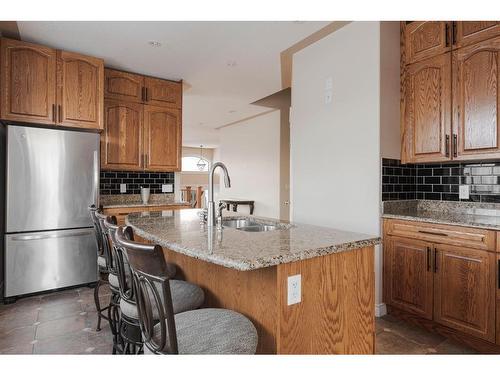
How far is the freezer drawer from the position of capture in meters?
3.07

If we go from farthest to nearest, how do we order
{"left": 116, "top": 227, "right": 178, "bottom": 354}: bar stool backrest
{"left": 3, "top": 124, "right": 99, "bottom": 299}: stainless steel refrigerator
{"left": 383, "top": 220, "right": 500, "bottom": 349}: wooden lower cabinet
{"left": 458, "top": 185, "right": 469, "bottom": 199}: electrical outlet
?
{"left": 3, "top": 124, "right": 99, "bottom": 299}: stainless steel refrigerator
{"left": 458, "top": 185, "right": 469, "bottom": 199}: electrical outlet
{"left": 383, "top": 220, "right": 500, "bottom": 349}: wooden lower cabinet
{"left": 116, "top": 227, "right": 178, "bottom": 354}: bar stool backrest

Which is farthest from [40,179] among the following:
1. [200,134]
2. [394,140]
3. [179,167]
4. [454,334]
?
[200,134]

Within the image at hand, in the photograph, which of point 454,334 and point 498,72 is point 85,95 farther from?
point 454,334

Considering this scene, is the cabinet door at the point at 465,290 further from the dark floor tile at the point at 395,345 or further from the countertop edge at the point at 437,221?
the dark floor tile at the point at 395,345

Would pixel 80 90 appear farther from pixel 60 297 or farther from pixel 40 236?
pixel 60 297

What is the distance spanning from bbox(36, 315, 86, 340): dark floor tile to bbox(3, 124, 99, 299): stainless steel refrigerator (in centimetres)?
78

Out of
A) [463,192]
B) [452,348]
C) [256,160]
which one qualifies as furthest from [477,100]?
[256,160]

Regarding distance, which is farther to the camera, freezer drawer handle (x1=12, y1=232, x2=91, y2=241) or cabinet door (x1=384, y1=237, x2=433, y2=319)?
freezer drawer handle (x1=12, y1=232, x2=91, y2=241)

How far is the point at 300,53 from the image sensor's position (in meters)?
3.51

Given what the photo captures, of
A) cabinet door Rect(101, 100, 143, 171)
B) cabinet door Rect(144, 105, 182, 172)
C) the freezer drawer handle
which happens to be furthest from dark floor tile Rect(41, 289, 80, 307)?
cabinet door Rect(144, 105, 182, 172)

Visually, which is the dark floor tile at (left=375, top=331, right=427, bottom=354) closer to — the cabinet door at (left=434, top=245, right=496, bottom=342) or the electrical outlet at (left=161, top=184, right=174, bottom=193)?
the cabinet door at (left=434, top=245, right=496, bottom=342)

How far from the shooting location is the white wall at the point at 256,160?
6.32 meters

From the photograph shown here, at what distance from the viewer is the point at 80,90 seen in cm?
349
